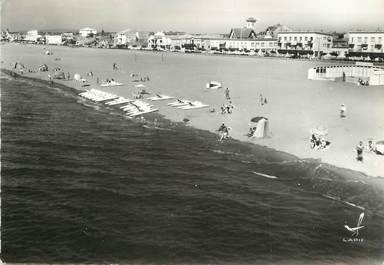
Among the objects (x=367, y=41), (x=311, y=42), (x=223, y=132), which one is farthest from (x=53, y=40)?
(x=223, y=132)

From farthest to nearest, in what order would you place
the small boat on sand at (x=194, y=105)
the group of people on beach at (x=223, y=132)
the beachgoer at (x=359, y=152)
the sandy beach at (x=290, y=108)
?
the small boat on sand at (x=194, y=105) < the group of people on beach at (x=223, y=132) < the sandy beach at (x=290, y=108) < the beachgoer at (x=359, y=152)

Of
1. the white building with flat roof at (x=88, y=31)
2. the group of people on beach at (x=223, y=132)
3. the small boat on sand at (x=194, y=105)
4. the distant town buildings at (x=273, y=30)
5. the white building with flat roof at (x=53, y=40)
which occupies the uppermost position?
the distant town buildings at (x=273, y=30)

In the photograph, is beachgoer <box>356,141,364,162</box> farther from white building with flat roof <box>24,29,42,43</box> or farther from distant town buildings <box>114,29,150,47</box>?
distant town buildings <box>114,29,150,47</box>

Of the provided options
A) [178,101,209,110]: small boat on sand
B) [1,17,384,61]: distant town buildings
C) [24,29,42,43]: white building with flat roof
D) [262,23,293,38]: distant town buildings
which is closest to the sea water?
[178,101,209,110]: small boat on sand

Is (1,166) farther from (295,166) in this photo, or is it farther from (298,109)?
(298,109)

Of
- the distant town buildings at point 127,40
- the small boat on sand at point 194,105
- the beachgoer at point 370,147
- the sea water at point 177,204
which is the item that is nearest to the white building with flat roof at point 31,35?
the small boat on sand at point 194,105

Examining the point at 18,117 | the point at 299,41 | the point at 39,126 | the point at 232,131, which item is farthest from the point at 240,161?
the point at 299,41

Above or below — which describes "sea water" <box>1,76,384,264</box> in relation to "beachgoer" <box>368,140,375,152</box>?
below

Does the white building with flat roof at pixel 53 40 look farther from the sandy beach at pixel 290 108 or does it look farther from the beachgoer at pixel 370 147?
the beachgoer at pixel 370 147
